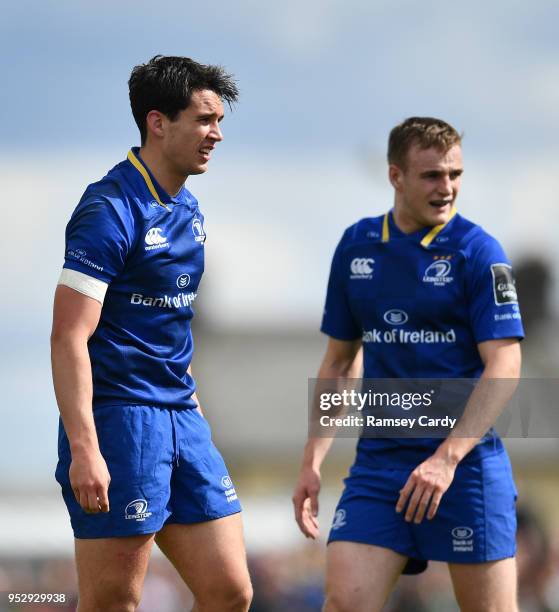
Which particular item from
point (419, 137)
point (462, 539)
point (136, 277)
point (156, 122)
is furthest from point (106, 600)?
point (419, 137)

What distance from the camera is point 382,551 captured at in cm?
594

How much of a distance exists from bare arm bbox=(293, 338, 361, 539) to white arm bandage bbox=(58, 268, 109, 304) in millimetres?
1667

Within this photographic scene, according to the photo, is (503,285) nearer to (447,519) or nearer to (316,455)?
(447,519)

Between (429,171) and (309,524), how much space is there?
1.80 meters

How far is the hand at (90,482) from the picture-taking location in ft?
16.1

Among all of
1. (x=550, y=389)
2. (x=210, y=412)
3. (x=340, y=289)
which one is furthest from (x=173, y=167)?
(x=210, y=412)

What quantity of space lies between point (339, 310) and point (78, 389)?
1.88 m

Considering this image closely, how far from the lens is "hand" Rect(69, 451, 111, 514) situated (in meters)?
4.91

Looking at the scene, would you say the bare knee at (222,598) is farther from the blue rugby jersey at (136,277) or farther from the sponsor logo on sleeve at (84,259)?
the sponsor logo on sleeve at (84,259)

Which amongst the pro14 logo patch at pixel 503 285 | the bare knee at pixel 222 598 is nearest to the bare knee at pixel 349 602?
the bare knee at pixel 222 598

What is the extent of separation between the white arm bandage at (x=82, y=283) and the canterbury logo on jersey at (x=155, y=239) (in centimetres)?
32

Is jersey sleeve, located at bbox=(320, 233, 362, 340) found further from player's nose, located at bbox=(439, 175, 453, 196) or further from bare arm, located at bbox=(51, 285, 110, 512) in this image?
bare arm, located at bbox=(51, 285, 110, 512)

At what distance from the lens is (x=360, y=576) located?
5867 mm

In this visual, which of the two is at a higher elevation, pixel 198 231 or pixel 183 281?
pixel 198 231
